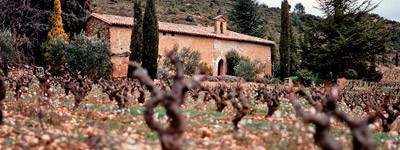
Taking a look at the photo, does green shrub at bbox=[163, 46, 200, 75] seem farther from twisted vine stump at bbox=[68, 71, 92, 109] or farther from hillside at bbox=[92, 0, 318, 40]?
twisted vine stump at bbox=[68, 71, 92, 109]

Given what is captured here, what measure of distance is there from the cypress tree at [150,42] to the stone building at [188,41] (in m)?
1.32

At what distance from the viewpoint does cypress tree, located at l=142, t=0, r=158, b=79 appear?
2861cm

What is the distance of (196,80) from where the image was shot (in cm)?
419

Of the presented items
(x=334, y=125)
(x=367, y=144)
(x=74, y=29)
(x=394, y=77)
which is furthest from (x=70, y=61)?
(x=394, y=77)

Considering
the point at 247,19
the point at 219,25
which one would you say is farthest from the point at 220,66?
the point at 247,19

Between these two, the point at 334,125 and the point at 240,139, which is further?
the point at 334,125

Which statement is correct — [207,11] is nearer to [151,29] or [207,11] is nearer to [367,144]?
[151,29]

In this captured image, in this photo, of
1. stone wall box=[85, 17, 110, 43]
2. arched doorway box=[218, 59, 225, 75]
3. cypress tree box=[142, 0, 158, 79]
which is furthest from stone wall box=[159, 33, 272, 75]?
cypress tree box=[142, 0, 158, 79]

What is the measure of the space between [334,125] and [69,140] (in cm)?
576

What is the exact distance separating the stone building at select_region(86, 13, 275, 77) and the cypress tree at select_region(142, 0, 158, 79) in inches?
51.9

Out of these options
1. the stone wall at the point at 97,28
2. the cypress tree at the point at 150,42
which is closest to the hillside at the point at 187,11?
the stone wall at the point at 97,28

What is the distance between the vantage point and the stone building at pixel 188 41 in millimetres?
32094

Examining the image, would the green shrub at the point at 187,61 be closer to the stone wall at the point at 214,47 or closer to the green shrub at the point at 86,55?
the stone wall at the point at 214,47

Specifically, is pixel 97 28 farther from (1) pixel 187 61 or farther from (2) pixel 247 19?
(2) pixel 247 19
